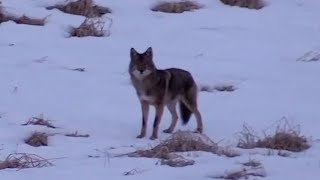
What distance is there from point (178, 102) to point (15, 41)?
357cm

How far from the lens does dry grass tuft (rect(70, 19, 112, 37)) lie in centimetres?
1454

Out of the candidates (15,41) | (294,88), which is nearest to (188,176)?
(294,88)

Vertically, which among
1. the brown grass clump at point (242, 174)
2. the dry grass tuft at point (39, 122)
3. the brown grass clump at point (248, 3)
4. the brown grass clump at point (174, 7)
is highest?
the brown grass clump at point (248, 3)

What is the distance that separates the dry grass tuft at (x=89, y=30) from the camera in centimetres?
1454

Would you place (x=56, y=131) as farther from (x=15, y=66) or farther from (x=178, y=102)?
(x=15, y=66)

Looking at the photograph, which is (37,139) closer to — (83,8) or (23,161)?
(23,161)

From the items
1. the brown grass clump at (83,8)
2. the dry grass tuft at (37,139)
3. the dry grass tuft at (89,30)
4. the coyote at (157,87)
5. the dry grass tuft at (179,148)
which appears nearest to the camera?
the dry grass tuft at (179,148)

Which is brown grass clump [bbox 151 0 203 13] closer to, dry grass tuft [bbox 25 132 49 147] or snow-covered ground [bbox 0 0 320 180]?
snow-covered ground [bbox 0 0 320 180]

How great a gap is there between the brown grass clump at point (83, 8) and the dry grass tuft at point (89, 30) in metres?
0.59

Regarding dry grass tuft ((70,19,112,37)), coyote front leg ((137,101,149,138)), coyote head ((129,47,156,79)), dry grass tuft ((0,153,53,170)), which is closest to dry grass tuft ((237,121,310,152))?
coyote front leg ((137,101,149,138))

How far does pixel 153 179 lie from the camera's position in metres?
8.14

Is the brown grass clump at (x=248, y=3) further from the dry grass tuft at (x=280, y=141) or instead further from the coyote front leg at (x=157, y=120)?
the dry grass tuft at (x=280, y=141)

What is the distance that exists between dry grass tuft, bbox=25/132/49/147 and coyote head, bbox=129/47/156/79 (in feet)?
4.50

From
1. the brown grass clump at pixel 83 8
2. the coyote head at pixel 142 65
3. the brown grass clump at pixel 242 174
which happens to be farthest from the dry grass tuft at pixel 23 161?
the brown grass clump at pixel 83 8
